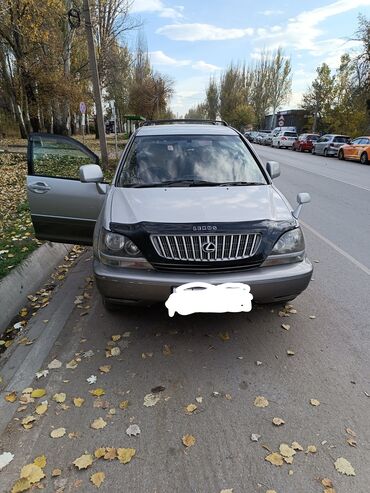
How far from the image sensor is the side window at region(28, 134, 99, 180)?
16.1 feet

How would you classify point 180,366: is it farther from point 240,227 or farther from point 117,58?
point 117,58

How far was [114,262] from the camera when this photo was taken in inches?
125

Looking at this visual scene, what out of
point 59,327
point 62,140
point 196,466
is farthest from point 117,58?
point 196,466

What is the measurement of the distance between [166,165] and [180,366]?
2.12 metres

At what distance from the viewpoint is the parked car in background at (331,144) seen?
26469 mm

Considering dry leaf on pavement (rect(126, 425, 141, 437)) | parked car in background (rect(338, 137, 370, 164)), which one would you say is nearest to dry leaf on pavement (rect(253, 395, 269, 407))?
dry leaf on pavement (rect(126, 425, 141, 437))

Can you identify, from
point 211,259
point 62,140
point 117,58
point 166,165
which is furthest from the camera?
point 117,58

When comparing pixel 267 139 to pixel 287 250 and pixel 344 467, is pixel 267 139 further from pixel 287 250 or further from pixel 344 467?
pixel 344 467

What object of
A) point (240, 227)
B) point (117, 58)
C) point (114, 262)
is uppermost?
point (117, 58)

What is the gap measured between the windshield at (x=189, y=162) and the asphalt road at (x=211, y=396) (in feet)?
4.45

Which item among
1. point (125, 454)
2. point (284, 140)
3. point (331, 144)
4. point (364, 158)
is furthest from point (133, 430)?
point (284, 140)

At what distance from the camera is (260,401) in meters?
2.75

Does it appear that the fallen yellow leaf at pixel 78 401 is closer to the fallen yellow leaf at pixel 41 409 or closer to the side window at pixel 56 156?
the fallen yellow leaf at pixel 41 409

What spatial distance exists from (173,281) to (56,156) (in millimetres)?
3269
